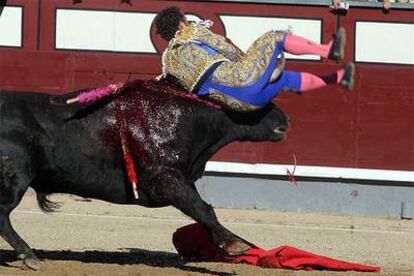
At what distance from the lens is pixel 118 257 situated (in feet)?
23.7

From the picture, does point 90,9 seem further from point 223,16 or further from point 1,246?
point 1,246

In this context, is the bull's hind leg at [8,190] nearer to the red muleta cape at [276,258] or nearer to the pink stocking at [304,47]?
the red muleta cape at [276,258]

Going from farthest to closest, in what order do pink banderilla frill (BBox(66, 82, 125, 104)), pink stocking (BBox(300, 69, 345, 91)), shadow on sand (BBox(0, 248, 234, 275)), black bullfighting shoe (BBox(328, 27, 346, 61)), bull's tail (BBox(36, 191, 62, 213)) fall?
shadow on sand (BBox(0, 248, 234, 275)) → bull's tail (BBox(36, 191, 62, 213)) → pink banderilla frill (BBox(66, 82, 125, 104)) → pink stocking (BBox(300, 69, 345, 91)) → black bullfighting shoe (BBox(328, 27, 346, 61))

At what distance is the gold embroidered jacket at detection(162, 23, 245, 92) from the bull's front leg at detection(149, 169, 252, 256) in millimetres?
570

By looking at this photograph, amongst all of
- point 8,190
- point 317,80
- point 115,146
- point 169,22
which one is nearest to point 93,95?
point 115,146

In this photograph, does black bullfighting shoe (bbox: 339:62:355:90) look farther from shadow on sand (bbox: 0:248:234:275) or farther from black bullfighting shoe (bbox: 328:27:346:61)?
shadow on sand (bbox: 0:248:234:275)

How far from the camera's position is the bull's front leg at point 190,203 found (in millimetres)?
6246

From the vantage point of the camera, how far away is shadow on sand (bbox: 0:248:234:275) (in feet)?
22.2

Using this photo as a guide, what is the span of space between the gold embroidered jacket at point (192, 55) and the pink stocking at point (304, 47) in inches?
14.2

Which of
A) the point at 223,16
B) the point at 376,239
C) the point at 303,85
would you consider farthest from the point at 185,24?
the point at 223,16

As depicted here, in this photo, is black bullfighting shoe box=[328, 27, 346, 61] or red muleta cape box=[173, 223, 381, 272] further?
red muleta cape box=[173, 223, 381, 272]

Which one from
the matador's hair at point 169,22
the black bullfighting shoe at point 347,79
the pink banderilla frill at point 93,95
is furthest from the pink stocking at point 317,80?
the pink banderilla frill at point 93,95

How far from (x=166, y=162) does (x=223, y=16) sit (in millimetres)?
6291

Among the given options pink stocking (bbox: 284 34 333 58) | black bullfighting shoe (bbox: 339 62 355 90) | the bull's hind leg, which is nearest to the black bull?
the bull's hind leg
